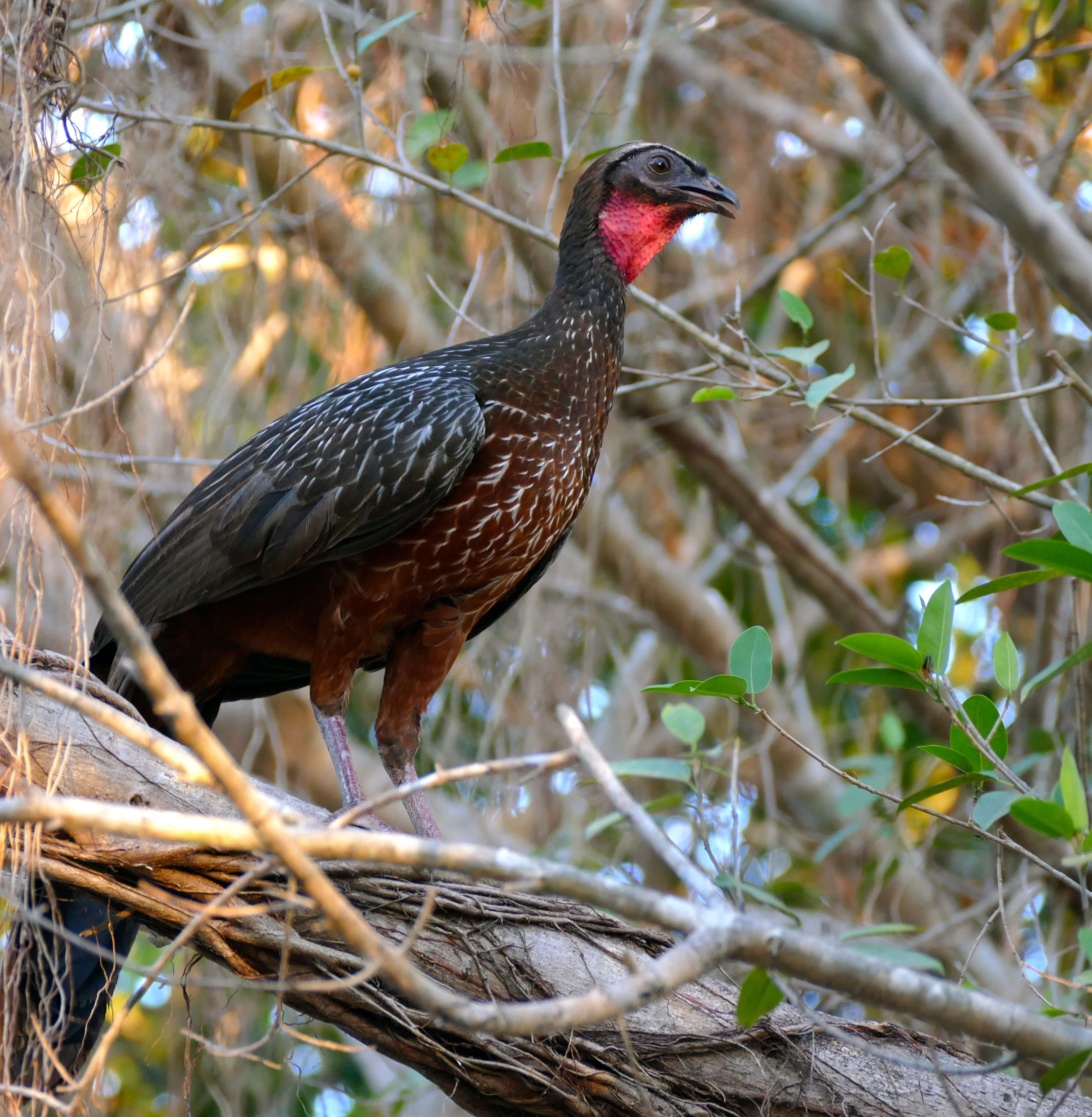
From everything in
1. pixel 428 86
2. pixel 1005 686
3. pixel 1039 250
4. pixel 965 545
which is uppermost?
pixel 428 86

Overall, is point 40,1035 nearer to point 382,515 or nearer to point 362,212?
point 382,515

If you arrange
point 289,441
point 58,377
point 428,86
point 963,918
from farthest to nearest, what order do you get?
1. point 428,86
2. point 963,918
3. point 289,441
4. point 58,377

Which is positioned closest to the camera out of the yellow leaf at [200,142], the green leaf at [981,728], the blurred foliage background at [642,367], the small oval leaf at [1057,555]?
the small oval leaf at [1057,555]

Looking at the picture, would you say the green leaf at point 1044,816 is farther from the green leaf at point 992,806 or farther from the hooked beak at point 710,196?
the hooked beak at point 710,196

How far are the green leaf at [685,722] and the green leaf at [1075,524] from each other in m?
1.06

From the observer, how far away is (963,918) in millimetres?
4328

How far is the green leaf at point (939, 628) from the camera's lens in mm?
2496

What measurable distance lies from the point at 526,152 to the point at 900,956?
234 cm

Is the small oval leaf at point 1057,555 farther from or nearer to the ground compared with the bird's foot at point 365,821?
farther from the ground

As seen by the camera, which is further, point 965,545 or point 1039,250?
point 965,545

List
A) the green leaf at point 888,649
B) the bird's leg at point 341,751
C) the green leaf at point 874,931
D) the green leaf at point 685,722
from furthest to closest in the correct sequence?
1. the bird's leg at point 341,751
2. the green leaf at point 685,722
3. the green leaf at point 874,931
4. the green leaf at point 888,649

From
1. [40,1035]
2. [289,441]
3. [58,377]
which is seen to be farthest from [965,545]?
[40,1035]

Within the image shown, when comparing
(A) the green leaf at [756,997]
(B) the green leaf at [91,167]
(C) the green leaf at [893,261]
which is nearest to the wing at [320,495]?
(B) the green leaf at [91,167]

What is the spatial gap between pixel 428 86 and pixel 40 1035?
3755 millimetres
